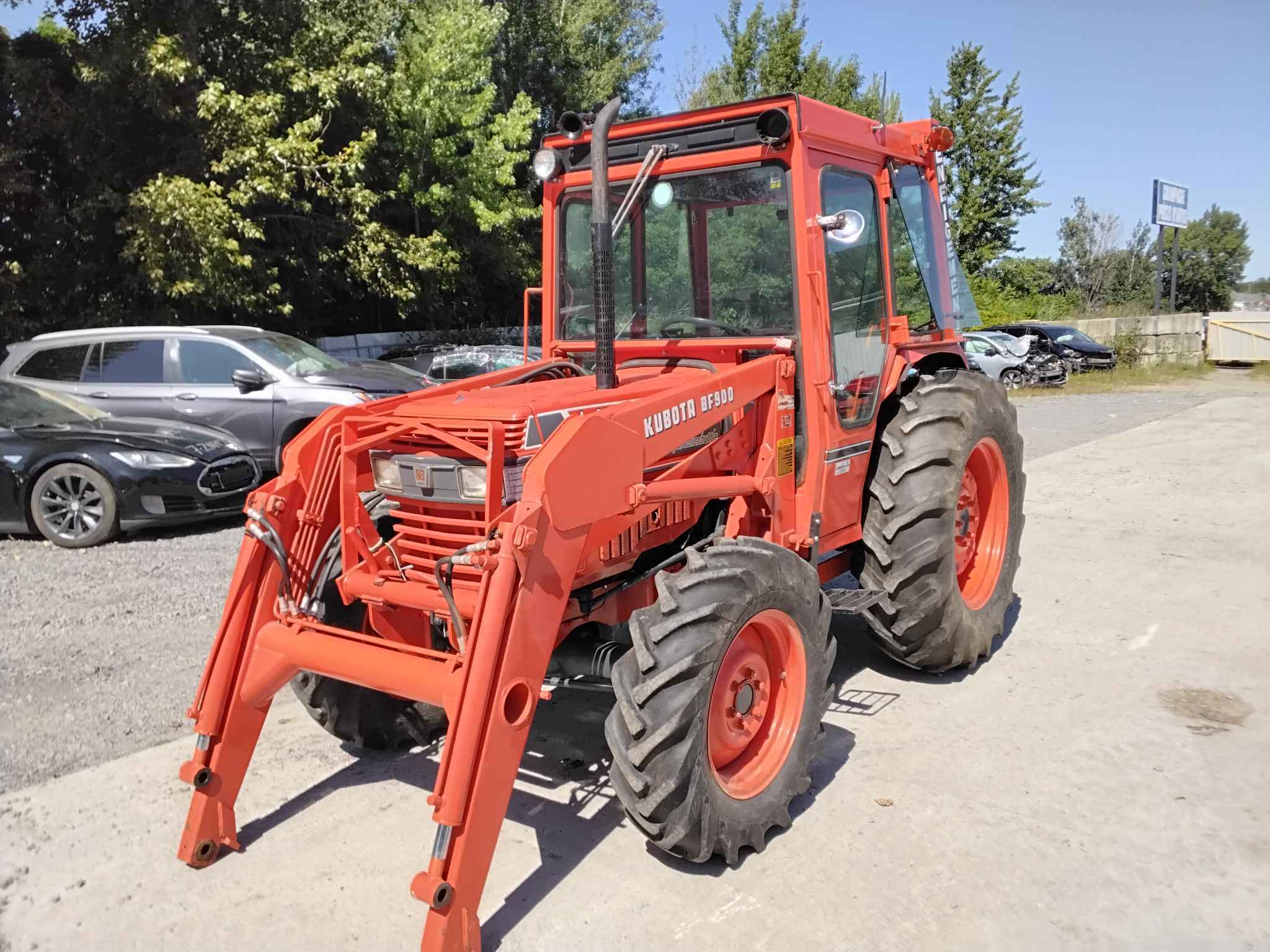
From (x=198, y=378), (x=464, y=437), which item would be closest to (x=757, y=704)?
(x=464, y=437)

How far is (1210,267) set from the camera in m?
48.8

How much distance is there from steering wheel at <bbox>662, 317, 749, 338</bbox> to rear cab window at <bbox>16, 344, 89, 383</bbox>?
818 cm

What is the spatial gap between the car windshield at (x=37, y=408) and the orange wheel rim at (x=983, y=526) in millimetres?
7439

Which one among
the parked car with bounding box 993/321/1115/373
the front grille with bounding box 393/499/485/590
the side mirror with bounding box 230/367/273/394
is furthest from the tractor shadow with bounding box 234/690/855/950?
the parked car with bounding box 993/321/1115/373

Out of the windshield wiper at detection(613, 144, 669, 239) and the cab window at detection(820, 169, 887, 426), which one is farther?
the cab window at detection(820, 169, 887, 426)

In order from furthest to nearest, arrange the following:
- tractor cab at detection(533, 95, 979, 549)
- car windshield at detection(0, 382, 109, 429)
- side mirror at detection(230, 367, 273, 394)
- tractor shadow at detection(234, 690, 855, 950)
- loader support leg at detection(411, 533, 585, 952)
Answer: side mirror at detection(230, 367, 273, 394), car windshield at detection(0, 382, 109, 429), tractor cab at detection(533, 95, 979, 549), tractor shadow at detection(234, 690, 855, 950), loader support leg at detection(411, 533, 585, 952)

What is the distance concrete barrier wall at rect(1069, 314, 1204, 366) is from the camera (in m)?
27.9

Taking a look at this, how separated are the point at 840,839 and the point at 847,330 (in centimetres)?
224

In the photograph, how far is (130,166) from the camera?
14.9 metres

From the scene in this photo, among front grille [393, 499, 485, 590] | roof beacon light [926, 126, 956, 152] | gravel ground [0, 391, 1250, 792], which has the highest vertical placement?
roof beacon light [926, 126, 956, 152]

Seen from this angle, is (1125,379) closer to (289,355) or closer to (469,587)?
(289,355)

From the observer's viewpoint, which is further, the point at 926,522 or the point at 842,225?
the point at 926,522

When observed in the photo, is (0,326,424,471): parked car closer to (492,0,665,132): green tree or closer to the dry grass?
(492,0,665,132): green tree

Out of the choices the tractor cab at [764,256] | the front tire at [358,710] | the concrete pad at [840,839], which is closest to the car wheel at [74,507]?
the concrete pad at [840,839]
